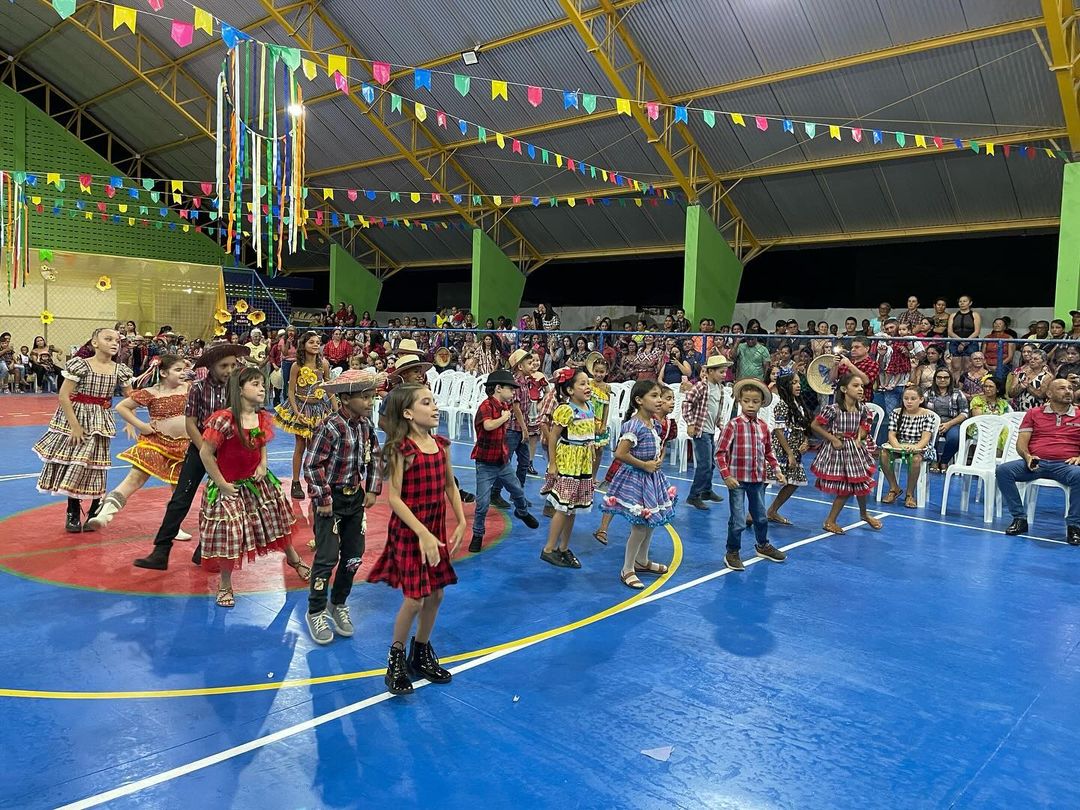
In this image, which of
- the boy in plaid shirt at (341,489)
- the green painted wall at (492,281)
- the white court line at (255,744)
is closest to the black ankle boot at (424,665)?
the white court line at (255,744)

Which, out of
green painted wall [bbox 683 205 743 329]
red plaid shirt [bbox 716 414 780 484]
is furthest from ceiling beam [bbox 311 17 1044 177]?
red plaid shirt [bbox 716 414 780 484]

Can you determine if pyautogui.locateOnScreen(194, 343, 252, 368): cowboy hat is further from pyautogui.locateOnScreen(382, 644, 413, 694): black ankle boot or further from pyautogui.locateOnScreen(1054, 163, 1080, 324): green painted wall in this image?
pyautogui.locateOnScreen(1054, 163, 1080, 324): green painted wall

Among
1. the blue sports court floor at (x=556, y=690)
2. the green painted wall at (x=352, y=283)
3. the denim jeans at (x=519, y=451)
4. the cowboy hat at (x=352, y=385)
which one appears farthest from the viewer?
the green painted wall at (x=352, y=283)

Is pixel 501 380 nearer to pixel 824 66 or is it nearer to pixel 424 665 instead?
pixel 424 665

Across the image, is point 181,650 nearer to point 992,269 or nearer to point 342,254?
point 992,269

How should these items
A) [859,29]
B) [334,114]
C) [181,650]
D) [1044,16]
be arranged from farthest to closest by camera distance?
[334,114], [859,29], [1044,16], [181,650]

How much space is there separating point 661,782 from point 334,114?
20.4 metres

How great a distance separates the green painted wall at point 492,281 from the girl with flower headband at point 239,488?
1715 cm

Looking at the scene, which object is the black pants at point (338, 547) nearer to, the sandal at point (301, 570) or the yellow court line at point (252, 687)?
the yellow court line at point (252, 687)

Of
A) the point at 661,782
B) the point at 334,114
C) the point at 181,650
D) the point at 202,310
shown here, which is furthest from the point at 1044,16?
the point at 202,310

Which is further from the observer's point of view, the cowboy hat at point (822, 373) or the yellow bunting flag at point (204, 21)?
the yellow bunting flag at point (204, 21)

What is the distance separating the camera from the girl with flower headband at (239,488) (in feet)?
14.8

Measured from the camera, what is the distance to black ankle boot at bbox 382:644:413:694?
3.56 m

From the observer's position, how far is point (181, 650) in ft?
13.2
